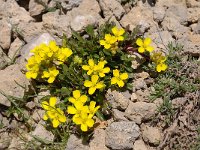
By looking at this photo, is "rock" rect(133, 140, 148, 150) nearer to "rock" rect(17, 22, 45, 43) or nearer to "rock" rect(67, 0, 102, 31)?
"rock" rect(67, 0, 102, 31)

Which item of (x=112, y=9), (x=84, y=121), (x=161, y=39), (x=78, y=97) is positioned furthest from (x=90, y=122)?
(x=112, y=9)

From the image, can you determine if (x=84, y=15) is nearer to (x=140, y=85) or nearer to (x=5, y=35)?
(x=5, y=35)

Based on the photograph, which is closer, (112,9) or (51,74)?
(51,74)

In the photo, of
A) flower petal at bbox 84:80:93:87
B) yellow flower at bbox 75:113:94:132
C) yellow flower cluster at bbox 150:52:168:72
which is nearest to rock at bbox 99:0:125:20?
yellow flower cluster at bbox 150:52:168:72

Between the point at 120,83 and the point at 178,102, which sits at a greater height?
the point at 120,83

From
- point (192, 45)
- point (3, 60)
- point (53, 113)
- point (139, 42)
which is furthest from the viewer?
point (3, 60)

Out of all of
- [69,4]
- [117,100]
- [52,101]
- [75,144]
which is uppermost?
[69,4]

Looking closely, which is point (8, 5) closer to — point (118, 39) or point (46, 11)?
point (46, 11)

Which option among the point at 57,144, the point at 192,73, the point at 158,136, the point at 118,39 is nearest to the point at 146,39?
the point at 118,39
